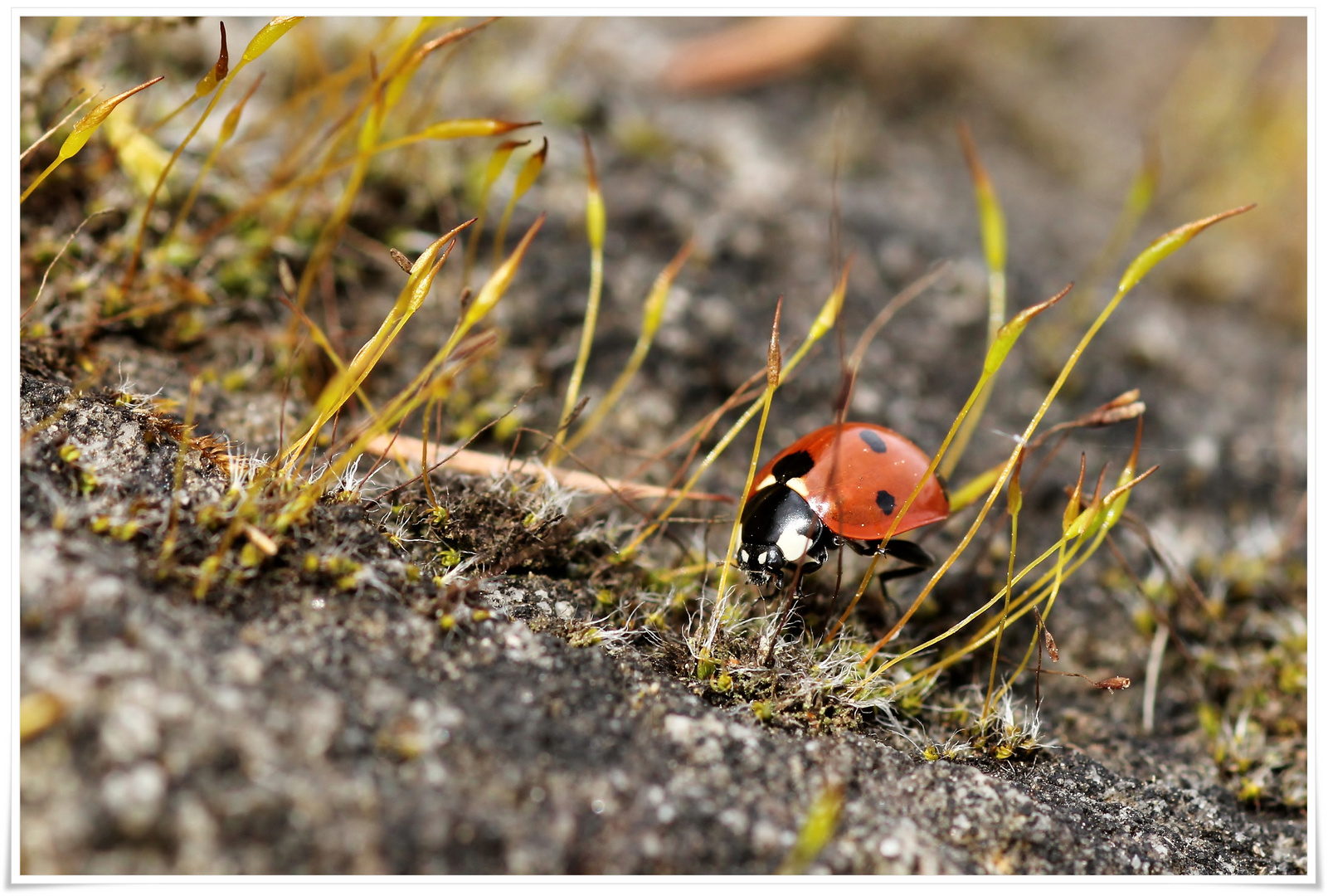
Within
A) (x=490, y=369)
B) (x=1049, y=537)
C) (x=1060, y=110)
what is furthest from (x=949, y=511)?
(x=1060, y=110)

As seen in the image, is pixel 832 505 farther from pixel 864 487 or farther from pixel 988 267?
pixel 988 267

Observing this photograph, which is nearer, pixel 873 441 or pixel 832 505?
pixel 832 505

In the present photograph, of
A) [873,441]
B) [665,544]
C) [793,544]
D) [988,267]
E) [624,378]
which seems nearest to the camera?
[793,544]

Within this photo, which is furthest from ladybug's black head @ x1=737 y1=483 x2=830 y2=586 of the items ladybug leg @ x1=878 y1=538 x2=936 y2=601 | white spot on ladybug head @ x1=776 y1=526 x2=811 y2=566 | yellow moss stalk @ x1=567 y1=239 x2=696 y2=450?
yellow moss stalk @ x1=567 y1=239 x2=696 y2=450

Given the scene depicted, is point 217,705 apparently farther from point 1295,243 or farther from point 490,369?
point 1295,243

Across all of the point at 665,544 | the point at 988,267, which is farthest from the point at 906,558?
the point at 988,267

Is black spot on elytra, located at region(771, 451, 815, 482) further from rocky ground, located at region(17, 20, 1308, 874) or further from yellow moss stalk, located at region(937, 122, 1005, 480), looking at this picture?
yellow moss stalk, located at region(937, 122, 1005, 480)

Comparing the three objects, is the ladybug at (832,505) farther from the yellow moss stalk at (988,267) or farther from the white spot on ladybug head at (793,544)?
the yellow moss stalk at (988,267)
